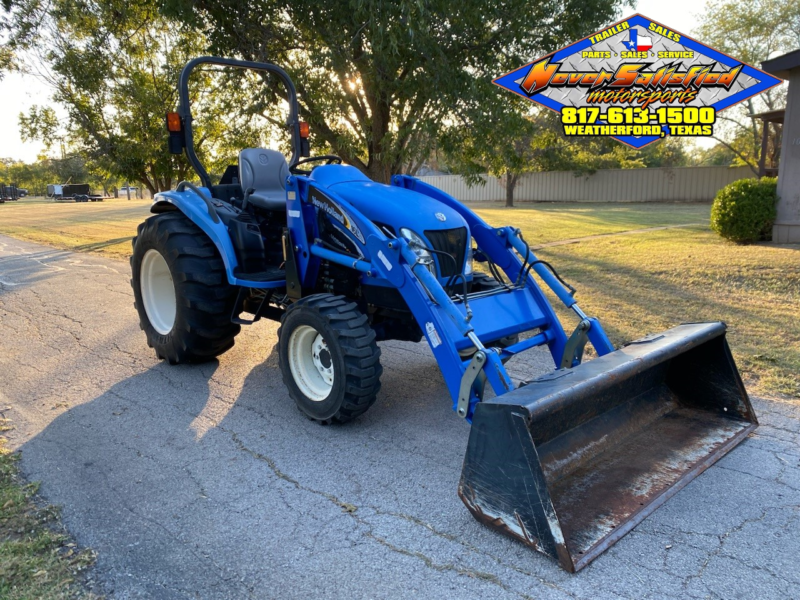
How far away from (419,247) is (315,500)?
1.55 m

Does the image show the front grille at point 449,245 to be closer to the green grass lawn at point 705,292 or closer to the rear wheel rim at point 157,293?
the green grass lawn at point 705,292

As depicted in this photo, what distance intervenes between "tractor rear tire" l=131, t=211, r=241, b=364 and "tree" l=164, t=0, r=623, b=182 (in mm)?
3632

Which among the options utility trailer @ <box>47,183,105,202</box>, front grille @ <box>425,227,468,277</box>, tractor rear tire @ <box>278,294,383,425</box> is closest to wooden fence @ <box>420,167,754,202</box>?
front grille @ <box>425,227,468,277</box>

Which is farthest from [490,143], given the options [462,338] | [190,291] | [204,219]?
[462,338]

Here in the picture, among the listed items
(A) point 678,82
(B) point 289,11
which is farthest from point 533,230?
(B) point 289,11

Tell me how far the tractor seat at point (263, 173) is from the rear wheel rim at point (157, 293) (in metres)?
1.13

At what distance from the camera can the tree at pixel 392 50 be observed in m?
7.80

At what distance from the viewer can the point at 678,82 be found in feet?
32.3

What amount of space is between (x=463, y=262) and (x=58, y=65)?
42.0ft

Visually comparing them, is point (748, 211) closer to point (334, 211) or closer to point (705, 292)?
point (705, 292)

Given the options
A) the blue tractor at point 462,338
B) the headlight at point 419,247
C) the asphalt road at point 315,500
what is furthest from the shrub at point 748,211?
the headlight at point 419,247

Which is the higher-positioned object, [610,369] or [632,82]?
[632,82]

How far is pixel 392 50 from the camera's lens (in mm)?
7734

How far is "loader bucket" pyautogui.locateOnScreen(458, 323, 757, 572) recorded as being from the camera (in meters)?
2.58
